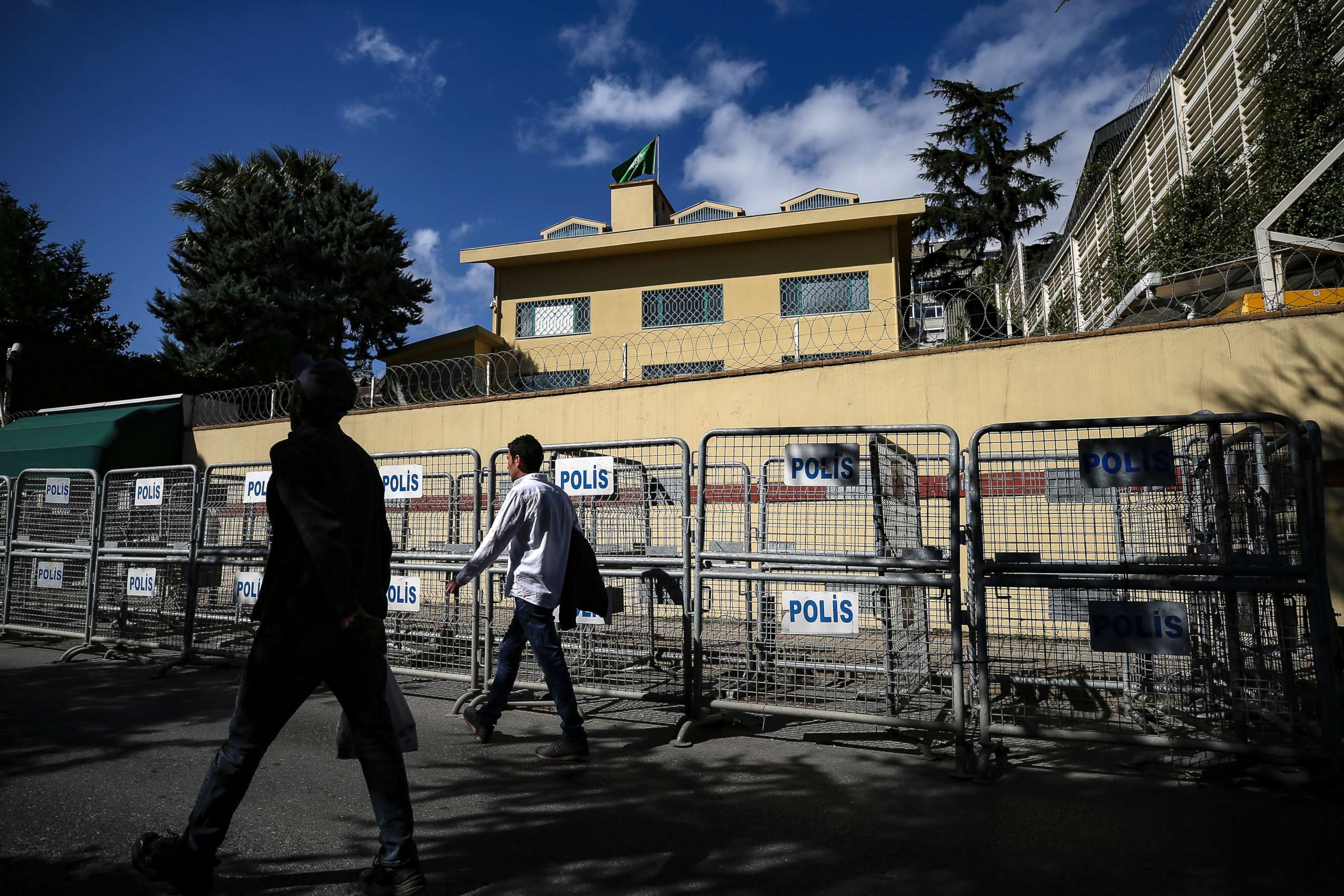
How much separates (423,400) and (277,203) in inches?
526

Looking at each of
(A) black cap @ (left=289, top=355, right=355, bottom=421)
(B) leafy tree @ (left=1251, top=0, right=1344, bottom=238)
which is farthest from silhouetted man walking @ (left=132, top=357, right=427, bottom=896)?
(B) leafy tree @ (left=1251, top=0, right=1344, bottom=238)

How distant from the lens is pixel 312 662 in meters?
2.69

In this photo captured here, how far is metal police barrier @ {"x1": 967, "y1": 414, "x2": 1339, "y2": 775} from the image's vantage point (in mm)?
3926

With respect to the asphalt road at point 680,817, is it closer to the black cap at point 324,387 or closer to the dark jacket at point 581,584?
the dark jacket at point 581,584

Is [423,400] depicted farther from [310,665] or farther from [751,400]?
[310,665]

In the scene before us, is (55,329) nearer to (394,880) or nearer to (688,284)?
(688,284)

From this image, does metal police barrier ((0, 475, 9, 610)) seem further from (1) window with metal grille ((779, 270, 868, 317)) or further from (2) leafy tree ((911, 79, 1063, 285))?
(2) leafy tree ((911, 79, 1063, 285))

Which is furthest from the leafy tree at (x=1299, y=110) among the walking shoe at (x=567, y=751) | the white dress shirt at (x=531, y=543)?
the walking shoe at (x=567, y=751)

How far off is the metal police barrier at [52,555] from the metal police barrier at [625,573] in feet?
16.3

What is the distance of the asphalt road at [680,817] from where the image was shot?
114 inches

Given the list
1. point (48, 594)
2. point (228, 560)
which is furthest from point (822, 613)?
point (48, 594)

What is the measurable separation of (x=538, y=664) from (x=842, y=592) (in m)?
1.90

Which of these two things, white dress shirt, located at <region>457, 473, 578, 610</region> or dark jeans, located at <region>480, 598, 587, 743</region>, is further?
white dress shirt, located at <region>457, 473, 578, 610</region>

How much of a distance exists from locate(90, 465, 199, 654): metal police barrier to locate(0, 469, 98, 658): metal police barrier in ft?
0.47
